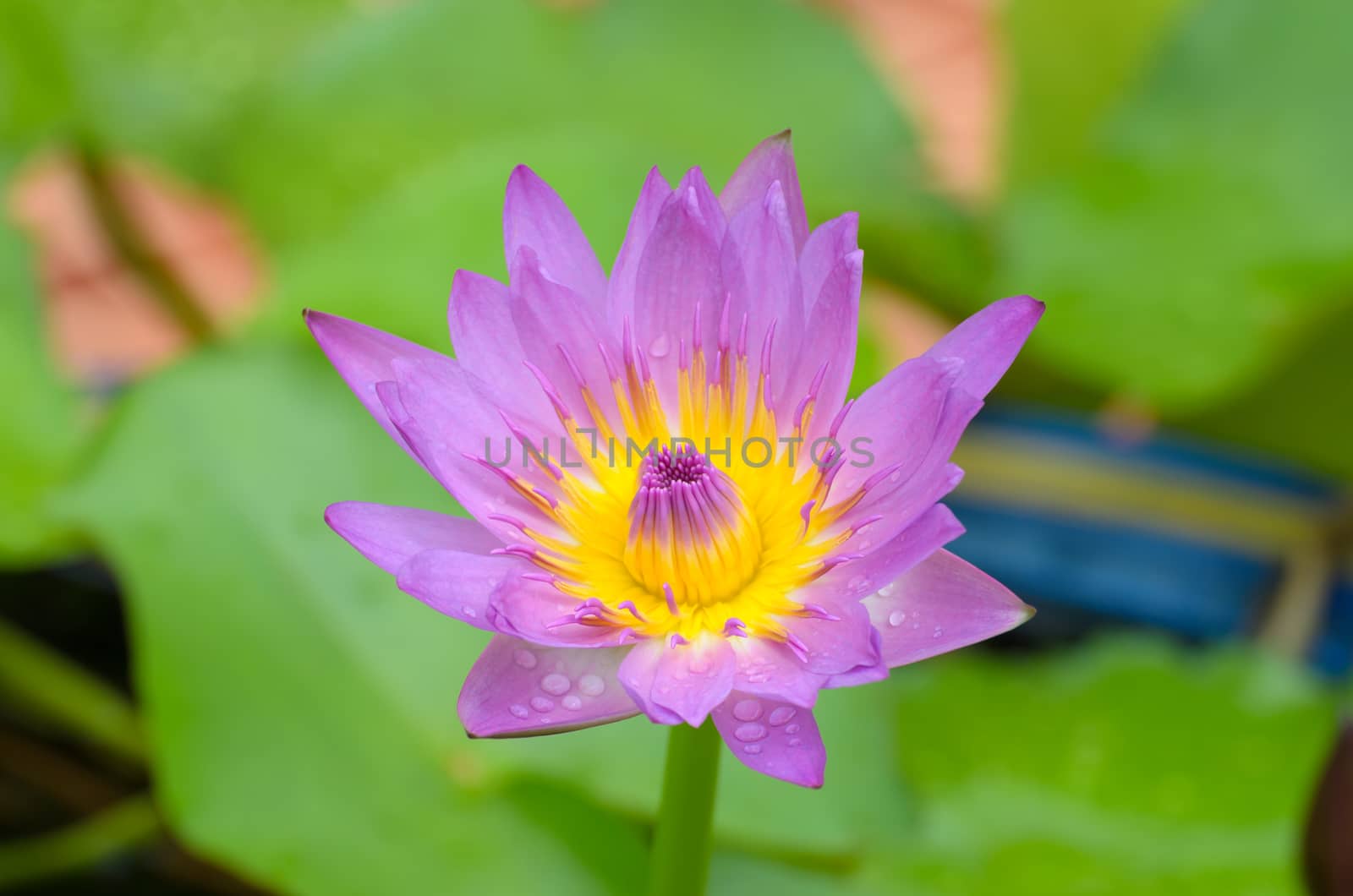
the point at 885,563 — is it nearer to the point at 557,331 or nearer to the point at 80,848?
the point at 557,331

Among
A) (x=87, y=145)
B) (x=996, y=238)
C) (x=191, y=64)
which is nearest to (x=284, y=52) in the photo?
(x=191, y=64)

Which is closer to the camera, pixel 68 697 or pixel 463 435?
pixel 463 435

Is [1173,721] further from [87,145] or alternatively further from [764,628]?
[87,145]

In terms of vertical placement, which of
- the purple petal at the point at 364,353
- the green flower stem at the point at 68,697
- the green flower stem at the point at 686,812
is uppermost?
the purple petal at the point at 364,353

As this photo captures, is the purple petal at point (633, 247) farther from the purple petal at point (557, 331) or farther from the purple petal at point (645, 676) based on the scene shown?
the purple petal at point (645, 676)

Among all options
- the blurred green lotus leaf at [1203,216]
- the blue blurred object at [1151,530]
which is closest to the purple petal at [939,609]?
the blurred green lotus leaf at [1203,216]

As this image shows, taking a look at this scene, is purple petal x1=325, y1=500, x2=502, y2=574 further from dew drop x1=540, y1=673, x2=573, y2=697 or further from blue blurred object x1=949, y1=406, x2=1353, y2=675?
blue blurred object x1=949, y1=406, x2=1353, y2=675

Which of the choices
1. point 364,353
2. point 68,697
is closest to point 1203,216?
point 364,353
